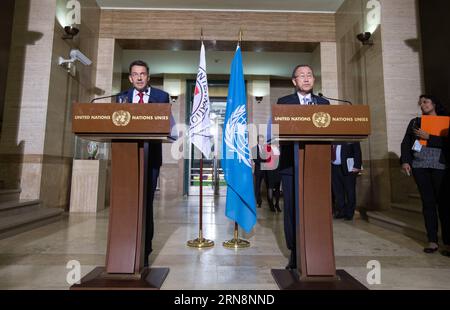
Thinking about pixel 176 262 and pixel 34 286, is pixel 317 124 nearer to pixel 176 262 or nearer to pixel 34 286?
pixel 176 262

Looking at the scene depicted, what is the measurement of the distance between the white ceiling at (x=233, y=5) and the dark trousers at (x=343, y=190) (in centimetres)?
361

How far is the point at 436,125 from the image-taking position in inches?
97.6

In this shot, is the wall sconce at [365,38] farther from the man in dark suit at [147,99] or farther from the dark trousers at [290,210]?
the man in dark suit at [147,99]

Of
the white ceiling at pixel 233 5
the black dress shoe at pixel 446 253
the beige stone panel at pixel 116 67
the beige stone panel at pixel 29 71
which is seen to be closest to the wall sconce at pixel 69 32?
the beige stone panel at pixel 29 71

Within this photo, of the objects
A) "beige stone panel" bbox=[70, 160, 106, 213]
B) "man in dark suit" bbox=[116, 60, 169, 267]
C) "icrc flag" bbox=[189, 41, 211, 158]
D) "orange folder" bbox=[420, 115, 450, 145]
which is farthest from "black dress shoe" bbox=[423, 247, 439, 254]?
"beige stone panel" bbox=[70, 160, 106, 213]

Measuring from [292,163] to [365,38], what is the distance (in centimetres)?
391

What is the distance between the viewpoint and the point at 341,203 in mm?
4375

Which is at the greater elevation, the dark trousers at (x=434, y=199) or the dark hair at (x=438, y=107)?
the dark hair at (x=438, y=107)

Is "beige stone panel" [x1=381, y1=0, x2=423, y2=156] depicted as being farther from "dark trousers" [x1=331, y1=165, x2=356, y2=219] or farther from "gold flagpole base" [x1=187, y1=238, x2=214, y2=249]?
"gold flagpole base" [x1=187, y1=238, x2=214, y2=249]

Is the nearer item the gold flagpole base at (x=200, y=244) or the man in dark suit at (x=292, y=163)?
the man in dark suit at (x=292, y=163)

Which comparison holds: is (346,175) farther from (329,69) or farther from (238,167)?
(329,69)

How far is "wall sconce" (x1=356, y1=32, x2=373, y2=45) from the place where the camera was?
14.9ft

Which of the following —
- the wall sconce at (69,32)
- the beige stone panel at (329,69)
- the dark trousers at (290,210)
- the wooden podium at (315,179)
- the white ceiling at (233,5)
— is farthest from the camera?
the beige stone panel at (329,69)

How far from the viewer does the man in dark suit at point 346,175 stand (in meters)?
4.23
